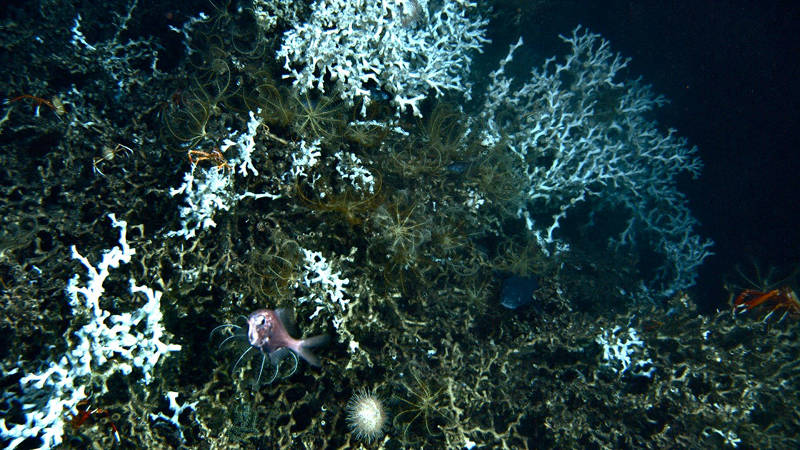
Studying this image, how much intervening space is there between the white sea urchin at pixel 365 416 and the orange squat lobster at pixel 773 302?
13.4ft

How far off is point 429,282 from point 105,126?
10.4 feet

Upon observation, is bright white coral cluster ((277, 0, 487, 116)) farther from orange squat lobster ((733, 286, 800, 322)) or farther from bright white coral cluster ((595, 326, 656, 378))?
orange squat lobster ((733, 286, 800, 322))

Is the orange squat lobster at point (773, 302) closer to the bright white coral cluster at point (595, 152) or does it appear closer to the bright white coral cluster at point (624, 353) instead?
the bright white coral cluster at point (595, 152)

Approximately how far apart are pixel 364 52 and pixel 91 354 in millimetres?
3113

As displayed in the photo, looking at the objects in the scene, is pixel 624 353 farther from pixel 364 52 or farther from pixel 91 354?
pixel 91 354

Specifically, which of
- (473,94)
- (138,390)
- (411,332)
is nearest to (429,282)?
(411,332)

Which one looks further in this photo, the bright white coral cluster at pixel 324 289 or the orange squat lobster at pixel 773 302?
the orange squat lobster at pixel 773 302

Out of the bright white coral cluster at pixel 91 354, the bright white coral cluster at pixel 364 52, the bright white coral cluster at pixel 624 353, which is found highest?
the bright white coral cluster at pixel 364 52

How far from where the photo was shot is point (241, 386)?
2.45 meters

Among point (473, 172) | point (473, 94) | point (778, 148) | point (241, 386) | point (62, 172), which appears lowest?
point (241, 386)

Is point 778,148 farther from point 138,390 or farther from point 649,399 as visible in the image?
point 138,390

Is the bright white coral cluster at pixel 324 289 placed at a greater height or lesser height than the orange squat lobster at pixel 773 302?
lesser

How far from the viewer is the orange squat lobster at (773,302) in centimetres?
Result: 409

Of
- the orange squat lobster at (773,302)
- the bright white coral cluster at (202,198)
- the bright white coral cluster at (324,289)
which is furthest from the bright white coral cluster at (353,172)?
the orange squat lobster at (773,302)
